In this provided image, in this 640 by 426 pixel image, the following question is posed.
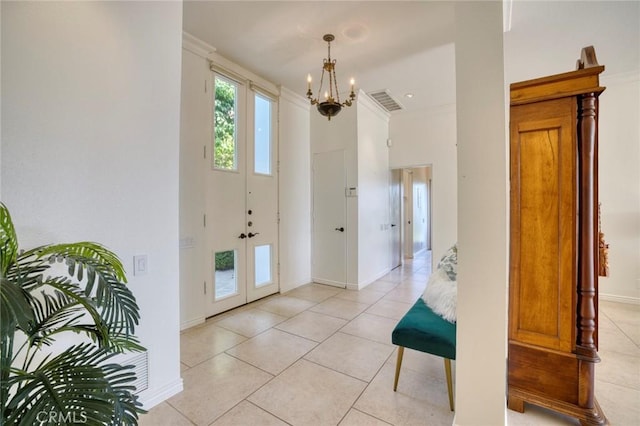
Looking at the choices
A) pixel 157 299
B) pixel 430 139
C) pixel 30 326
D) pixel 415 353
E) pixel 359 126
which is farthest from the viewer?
pixel 430 139

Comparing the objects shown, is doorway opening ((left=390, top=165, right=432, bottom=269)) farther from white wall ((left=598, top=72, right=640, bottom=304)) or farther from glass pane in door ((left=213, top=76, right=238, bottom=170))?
glass pane in door ((left=213, top=76, right=238, bottom=170))

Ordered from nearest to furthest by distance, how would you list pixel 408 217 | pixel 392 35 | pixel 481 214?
pixel 481 214
pixel 392 35
pixel 408 217

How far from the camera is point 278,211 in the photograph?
4.39 metres

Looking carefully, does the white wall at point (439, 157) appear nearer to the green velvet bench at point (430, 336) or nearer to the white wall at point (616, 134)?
the white wall at point (616, 134)

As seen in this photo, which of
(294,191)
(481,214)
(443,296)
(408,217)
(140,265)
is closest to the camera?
(481,214)

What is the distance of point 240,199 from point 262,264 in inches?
41.6

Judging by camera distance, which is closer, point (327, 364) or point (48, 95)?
point (48, 95)

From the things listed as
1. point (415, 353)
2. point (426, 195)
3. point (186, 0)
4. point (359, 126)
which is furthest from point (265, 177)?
point (426, 195)

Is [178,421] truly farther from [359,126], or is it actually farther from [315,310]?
[359,126]

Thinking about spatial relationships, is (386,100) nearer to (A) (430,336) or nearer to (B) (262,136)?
(B) (262,136)

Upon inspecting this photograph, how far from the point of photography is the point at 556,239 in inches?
63.3

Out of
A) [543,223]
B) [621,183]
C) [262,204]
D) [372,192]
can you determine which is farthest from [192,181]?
[621,183]

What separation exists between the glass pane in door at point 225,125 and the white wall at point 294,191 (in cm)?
87

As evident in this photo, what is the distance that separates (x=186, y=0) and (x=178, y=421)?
328 centimetres
